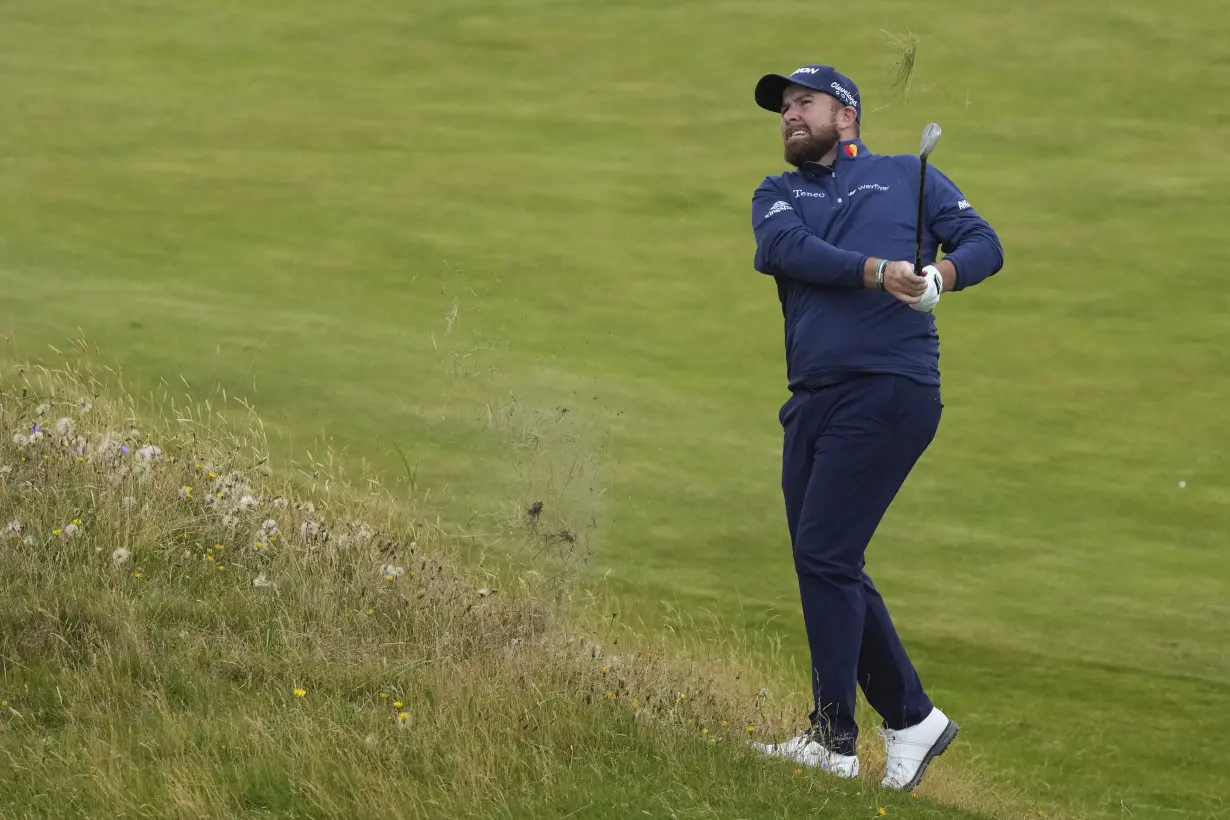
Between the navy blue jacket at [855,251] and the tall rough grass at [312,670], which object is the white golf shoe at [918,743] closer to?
the tall rough grass at [312,670]

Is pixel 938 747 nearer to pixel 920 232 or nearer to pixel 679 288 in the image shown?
pixel 920 232

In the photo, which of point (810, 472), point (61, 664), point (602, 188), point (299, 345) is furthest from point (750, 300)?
point (61, 664)

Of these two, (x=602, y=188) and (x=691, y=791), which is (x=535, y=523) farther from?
(x=602, y=188)

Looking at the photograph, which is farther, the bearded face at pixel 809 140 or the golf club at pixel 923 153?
the bearded face at pixel 809 140

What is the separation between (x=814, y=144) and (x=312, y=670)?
1.83 meters

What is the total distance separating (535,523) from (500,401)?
4.24ft

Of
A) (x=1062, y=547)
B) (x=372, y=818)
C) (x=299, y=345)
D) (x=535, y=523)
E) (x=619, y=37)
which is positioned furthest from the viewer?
(x=619, y=37)

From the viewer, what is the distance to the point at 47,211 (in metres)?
8.56

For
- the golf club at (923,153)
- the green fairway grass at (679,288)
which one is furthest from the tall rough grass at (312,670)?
the golf club at (923,153)

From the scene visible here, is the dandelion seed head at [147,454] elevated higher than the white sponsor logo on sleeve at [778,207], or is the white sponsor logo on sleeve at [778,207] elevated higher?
the white sponsor logo on sleeve at [778,207]

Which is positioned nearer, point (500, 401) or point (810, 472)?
point (810, 472)

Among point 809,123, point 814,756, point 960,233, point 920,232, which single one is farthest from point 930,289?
point 814,756

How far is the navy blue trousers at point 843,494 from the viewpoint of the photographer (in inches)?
144

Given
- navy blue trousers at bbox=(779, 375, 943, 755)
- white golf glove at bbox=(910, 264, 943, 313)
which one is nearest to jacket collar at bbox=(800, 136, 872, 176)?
white golf glove at bbox=(910, 264, 943, 313)
